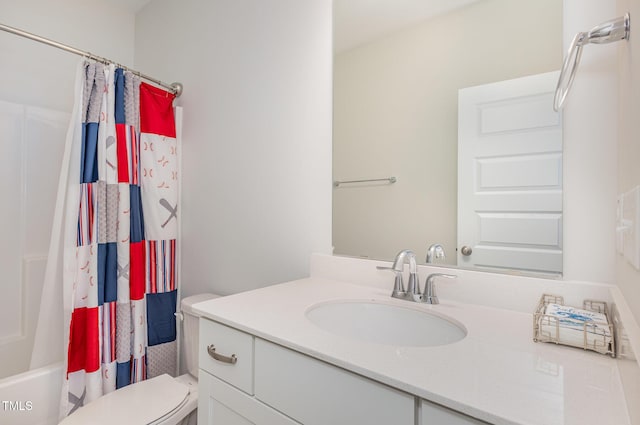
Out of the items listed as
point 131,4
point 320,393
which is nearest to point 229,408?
point 320,393

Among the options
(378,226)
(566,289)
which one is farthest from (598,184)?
(378,226)

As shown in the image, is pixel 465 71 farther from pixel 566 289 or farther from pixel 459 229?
pixel 566 289

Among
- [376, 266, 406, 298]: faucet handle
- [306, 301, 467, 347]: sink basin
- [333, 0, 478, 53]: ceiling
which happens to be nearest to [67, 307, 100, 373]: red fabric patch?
[306, 301, 467, 347]: sink basin

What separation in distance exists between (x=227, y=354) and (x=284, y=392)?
8.6 inches

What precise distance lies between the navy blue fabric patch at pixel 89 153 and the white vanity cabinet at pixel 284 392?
964 mm

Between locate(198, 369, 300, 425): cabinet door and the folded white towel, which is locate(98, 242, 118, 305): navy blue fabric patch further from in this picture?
the folded white towel

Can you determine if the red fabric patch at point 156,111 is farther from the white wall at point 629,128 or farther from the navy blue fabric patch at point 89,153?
the white wall at point 629,128

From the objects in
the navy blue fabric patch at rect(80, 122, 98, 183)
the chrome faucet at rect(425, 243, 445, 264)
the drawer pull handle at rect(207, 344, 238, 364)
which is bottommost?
the drawer pull handle at rect(207, 344, 238, 364)

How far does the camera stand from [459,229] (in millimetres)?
1051

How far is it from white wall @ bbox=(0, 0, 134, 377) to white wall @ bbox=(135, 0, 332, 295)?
26.1 inches

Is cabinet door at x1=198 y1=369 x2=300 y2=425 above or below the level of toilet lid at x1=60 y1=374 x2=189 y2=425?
above

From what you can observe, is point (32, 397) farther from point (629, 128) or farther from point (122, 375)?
point (629, 128)

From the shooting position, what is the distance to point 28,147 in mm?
1811

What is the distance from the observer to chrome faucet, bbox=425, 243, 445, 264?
1077mm
